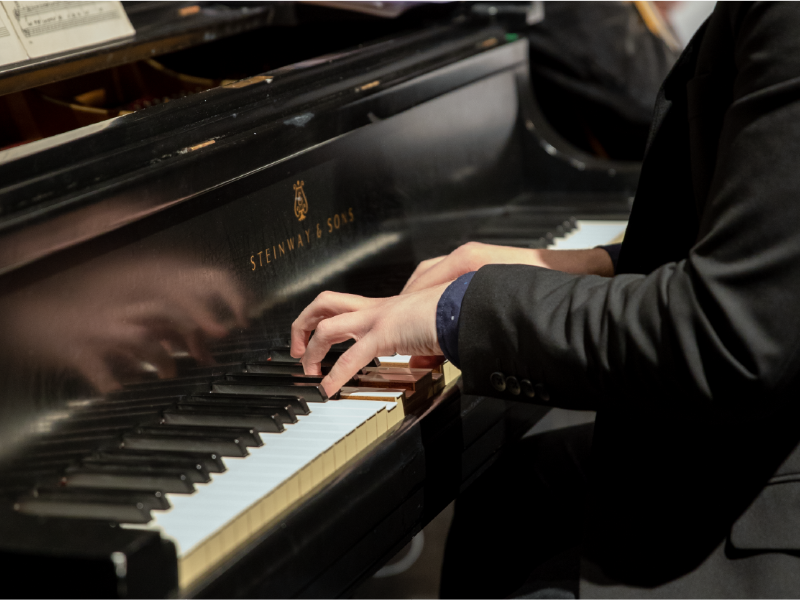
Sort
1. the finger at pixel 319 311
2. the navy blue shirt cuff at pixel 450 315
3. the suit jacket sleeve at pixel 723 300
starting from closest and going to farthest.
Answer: the suit jacket sleeve at pixel 723 300, the navy blue shirt cuff at pixel 450 315, the finger at pixel 319 311

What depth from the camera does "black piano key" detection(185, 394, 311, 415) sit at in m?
1.13

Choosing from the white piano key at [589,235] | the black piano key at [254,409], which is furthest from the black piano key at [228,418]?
the white piano key at [589,235]

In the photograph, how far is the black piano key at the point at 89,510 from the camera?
882 millimetres

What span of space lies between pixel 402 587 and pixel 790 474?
4.82 ft

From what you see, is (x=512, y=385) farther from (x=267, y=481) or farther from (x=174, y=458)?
(x=174, y=458)

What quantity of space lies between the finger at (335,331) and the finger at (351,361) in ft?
0.08

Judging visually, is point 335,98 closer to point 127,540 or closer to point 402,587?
point 127,540

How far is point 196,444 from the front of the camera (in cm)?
104

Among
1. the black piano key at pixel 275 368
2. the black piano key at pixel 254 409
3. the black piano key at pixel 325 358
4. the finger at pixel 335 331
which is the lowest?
the black piano key at pixel 325 358

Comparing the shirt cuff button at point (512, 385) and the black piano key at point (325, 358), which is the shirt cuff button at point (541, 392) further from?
the black piano key at point (325, 358)

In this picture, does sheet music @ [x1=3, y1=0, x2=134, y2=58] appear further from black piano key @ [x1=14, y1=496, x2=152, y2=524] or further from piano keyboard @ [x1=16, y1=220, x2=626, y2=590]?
black piano key @ [x1=14, y1=496, x2=152, y2=524]

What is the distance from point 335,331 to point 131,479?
32 cm

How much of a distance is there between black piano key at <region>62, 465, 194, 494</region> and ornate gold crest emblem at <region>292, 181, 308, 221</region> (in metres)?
0.55

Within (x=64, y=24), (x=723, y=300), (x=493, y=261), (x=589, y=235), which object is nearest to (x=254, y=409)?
(x=493, y=261)
